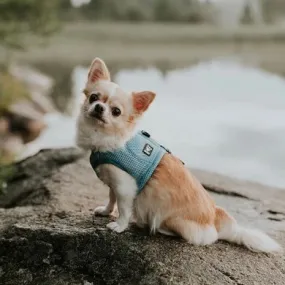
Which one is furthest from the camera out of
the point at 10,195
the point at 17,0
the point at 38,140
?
the point at 38,140

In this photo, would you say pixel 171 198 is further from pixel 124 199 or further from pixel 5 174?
pixel 5 174

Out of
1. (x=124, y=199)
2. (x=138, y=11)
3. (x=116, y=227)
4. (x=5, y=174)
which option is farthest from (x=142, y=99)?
(x=138, y=11)

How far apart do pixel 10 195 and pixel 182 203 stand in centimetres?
127

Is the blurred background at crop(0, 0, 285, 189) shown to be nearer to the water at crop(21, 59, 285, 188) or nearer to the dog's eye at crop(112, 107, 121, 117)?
the water at crop(21, 59, 285, 188)

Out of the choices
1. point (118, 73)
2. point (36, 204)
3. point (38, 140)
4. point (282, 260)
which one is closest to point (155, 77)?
point (118, 73)

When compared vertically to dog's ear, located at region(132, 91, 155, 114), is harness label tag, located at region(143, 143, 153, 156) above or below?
below

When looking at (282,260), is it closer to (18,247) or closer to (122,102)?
(122,102)

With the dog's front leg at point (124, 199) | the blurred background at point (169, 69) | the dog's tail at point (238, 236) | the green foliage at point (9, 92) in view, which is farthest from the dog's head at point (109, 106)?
the green foliage at point (9, 92)

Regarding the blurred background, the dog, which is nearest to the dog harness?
the dog

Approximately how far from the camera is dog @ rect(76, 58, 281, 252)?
69.8 inches

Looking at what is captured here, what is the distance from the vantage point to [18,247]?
1869mm

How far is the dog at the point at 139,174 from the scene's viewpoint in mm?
1772

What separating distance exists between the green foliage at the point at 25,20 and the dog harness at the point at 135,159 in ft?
10.9

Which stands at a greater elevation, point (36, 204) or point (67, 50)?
point (67, 50)
